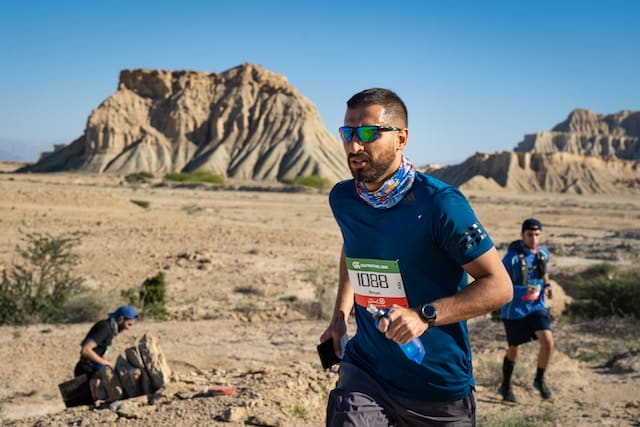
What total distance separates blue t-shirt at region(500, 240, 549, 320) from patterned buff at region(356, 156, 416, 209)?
4.03 metres

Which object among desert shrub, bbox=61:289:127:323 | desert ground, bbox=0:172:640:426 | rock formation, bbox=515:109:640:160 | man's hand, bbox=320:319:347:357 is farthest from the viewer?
rock formation, bbox=515:109:640:160

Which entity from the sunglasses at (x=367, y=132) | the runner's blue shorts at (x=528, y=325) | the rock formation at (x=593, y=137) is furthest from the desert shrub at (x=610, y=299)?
the rock formation at (x=593, y=137)

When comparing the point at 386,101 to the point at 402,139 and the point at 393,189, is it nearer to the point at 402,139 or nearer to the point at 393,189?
the point at 402,139

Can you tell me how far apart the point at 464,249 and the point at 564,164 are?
4209 inches

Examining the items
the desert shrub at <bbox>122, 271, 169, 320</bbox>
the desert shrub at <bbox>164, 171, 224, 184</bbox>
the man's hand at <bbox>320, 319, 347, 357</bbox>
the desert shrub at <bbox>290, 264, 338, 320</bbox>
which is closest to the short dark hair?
the man's hand at <bbox>320, 319, 347, 357</bbox>

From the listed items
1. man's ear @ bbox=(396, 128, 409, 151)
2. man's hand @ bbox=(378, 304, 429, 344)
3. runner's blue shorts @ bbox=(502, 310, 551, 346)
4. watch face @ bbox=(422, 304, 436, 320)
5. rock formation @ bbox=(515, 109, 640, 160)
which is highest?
rock formation @ bbox=(515, 109, 640, 160)

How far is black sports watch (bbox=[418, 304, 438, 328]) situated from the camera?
2323mm

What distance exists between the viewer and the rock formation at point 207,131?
3893 inches

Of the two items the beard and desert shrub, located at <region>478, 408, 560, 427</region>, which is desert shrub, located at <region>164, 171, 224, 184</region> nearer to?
desert shrub, located at <region>478, 408, 560, 427</region>

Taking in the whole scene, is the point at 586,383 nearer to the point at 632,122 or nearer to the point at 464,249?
the point at 464,249

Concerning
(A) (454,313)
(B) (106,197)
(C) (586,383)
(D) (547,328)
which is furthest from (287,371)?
(B) (106,197)

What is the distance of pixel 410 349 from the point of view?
2621 mm

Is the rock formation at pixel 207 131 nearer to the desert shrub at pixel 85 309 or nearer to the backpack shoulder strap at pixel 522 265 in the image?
the desert shrub at pixel 85 309

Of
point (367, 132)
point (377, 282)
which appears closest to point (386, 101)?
point (367, 132)
